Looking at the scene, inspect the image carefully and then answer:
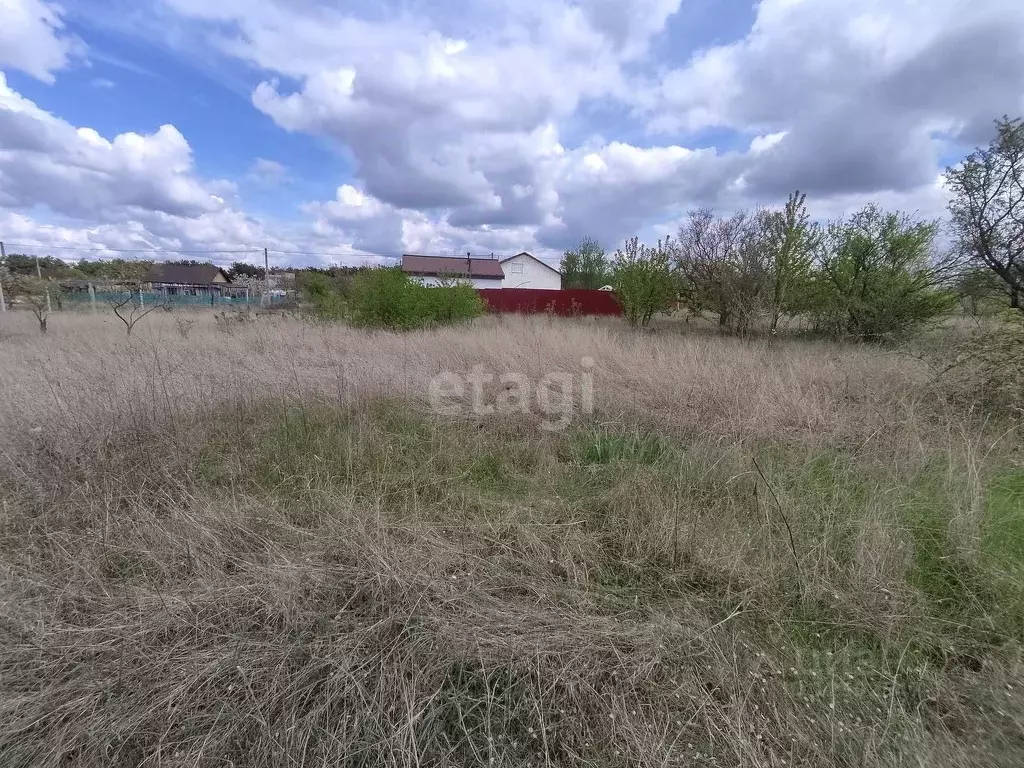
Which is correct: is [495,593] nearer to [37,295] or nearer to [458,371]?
[458,371]

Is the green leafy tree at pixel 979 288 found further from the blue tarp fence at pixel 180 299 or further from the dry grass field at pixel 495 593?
the blue tarp fence at pixel 180 299

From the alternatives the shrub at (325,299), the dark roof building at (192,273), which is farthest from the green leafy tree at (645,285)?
the dark roof building at (192,273)

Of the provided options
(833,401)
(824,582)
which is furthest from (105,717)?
(833,401)

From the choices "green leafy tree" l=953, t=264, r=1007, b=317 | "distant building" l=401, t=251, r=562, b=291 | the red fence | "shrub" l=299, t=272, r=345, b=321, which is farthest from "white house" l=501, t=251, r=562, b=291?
"green leafy tree" l=953, t=264, r=1007, b=317

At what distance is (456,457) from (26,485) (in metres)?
2.68

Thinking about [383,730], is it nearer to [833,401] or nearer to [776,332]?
[833,401]

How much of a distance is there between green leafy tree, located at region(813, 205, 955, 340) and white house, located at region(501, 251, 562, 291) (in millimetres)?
38280

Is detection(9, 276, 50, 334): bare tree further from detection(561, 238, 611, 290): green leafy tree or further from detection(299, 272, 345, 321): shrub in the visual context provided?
detection(561, 238, 611, 290): green leafy tree

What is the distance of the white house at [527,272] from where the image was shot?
49281mm

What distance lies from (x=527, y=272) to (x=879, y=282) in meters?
40.8

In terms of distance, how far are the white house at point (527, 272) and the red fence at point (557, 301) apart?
28.1 metres

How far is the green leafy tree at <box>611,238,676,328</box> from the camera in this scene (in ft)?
48.7

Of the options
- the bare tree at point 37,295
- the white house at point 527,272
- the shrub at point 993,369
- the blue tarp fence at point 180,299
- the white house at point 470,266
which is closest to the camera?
the shrub at point 993,369

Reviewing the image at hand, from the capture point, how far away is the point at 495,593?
74.7 inches
